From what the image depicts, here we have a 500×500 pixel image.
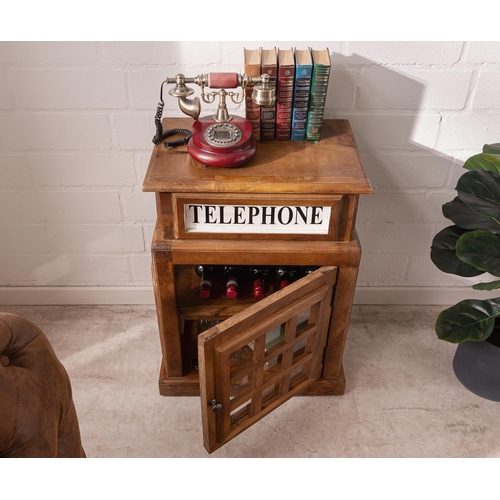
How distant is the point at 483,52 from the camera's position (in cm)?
164

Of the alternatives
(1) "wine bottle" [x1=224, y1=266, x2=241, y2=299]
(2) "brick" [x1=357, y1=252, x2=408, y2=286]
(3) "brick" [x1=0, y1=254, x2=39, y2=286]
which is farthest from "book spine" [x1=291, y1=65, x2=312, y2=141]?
(3) "brick" [x1=0, y1=254, x2=39, y2=286]

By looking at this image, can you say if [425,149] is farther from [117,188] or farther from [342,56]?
[117,188]

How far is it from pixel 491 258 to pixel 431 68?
2.00 feet

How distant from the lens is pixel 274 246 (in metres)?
1.49

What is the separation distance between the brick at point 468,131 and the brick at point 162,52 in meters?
0.78

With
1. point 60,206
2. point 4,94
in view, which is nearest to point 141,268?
point 60,206

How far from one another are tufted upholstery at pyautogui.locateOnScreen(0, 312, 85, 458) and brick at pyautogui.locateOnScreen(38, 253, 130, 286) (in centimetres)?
98

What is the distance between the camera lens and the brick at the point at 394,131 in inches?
69.4

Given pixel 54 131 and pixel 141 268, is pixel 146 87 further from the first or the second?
pixel 141 268

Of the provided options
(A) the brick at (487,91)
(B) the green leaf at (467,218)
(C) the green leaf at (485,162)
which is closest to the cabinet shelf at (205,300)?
(B) the green leaf at (467,218)

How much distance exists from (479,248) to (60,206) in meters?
1.40

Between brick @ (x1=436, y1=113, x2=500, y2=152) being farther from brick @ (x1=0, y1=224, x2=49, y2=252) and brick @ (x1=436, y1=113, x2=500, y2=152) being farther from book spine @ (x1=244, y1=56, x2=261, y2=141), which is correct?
brick @ (x1=0, y1=224, x2=49, y2=252)

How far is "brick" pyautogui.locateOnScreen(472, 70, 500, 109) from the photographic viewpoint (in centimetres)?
168

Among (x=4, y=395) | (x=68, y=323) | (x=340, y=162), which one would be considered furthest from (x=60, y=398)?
(x=68, y=323)
